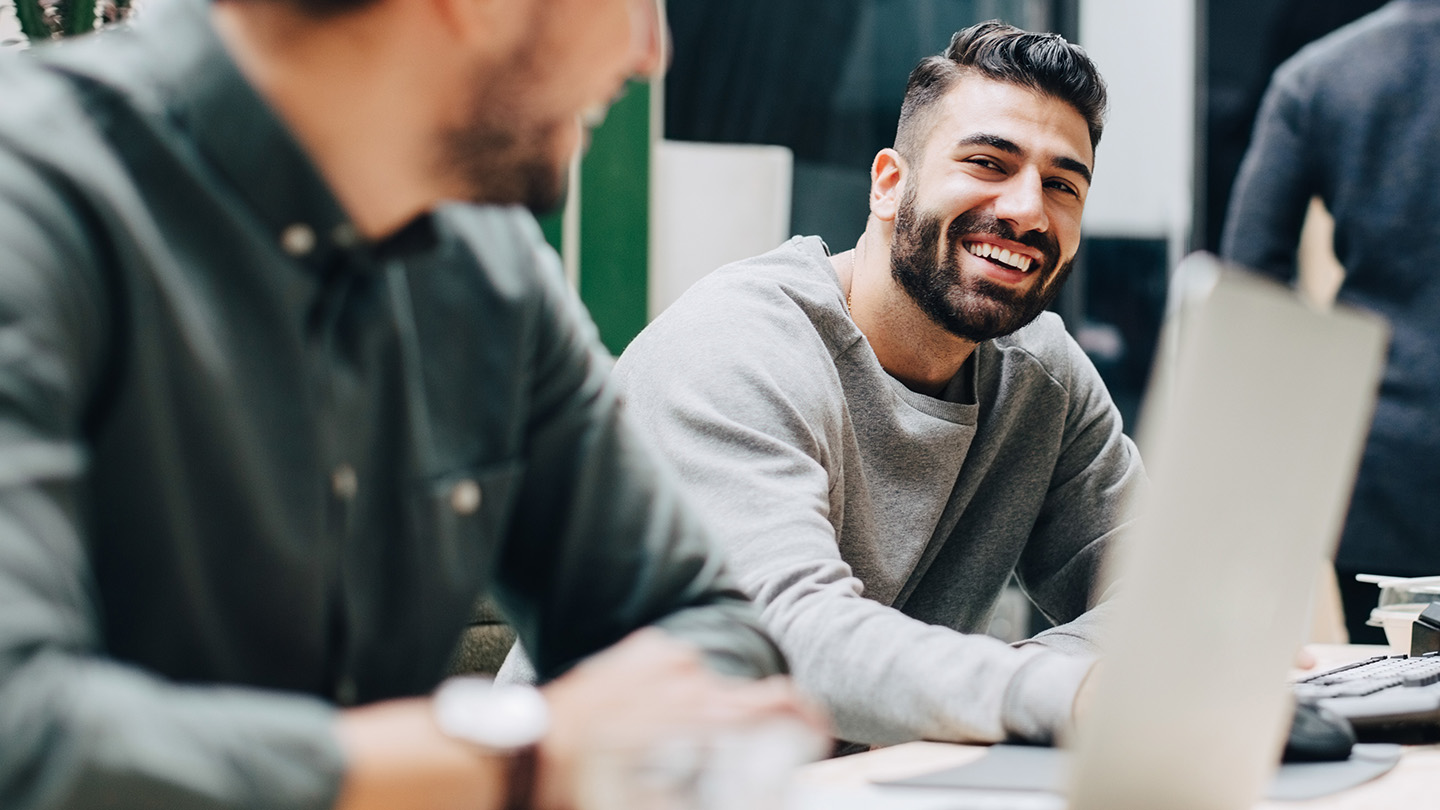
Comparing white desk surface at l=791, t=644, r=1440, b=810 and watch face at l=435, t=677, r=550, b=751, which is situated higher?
watch face at l=435, t=677, r=550, b=751

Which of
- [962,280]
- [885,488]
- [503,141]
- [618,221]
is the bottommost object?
[885,488]

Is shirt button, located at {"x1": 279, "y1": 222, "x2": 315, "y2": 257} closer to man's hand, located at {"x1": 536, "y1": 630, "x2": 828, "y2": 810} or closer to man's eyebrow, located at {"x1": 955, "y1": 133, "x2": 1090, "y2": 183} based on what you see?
man's hand, located at {"x1": 536, "y1": 630, "x2": 828, "y2": 810}

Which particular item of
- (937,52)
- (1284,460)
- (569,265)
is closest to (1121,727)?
(1284,460)

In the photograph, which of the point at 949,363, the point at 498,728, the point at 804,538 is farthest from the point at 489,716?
the point at 949,363

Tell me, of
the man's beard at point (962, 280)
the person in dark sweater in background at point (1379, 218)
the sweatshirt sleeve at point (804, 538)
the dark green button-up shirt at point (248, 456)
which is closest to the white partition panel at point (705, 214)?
the person in dark sweater in background at point (1379, 218)

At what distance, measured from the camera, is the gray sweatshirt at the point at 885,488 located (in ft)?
3.81

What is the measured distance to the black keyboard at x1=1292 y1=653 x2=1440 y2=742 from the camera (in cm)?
113

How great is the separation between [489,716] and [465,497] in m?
0.30

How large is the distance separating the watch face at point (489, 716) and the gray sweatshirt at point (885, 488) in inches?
18.5

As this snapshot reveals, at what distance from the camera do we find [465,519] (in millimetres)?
1003

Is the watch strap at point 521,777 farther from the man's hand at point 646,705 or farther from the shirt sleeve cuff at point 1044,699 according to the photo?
the shirt sleeve cuff at point 1044,699

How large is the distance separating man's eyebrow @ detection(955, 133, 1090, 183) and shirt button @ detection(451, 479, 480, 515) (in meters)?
1.00

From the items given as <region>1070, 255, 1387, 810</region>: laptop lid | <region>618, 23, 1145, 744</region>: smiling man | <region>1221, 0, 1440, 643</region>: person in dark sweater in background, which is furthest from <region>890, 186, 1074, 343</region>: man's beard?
<region>1070, 255, 1387, 810</region>: laptop lid

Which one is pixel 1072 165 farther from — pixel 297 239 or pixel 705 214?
pixel 705 214
